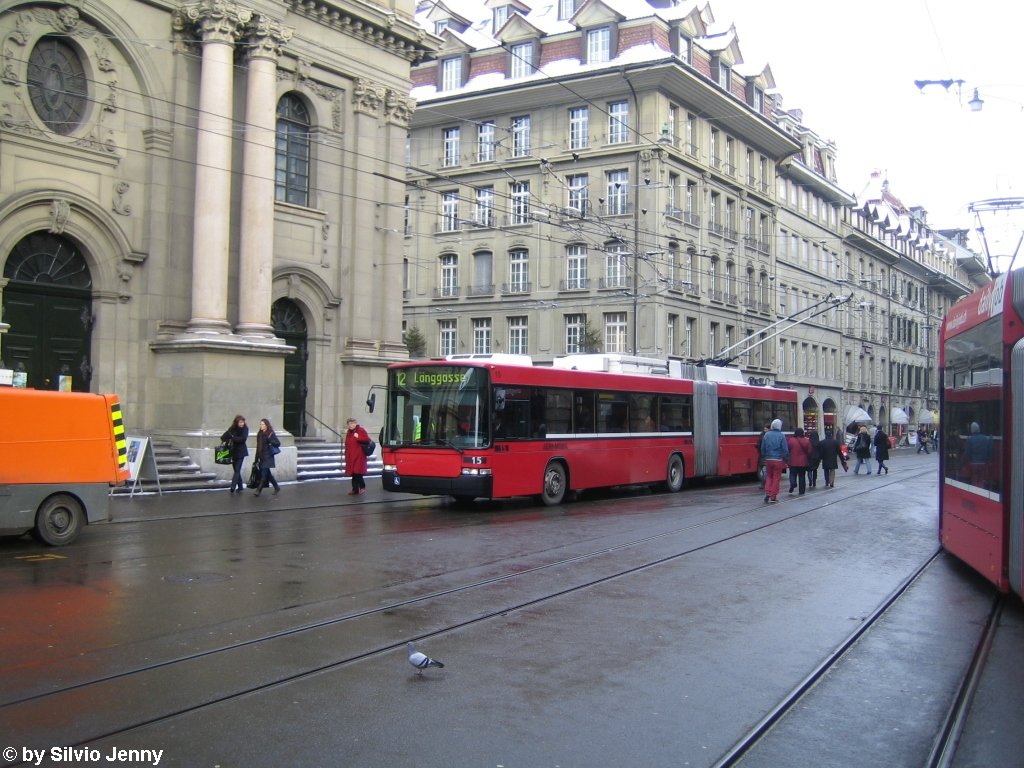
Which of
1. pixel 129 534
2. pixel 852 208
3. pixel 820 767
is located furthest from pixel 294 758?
pixel 852 208

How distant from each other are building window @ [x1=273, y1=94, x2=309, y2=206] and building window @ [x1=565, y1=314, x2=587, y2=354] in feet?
66.9

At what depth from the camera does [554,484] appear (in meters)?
→ 20.2

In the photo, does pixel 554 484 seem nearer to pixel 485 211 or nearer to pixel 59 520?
pixel 59 520

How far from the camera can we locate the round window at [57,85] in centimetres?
2164

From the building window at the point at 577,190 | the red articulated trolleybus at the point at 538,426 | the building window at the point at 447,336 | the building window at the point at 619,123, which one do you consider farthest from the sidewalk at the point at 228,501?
the building window at the point at 619,123

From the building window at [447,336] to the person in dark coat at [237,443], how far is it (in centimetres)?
2927

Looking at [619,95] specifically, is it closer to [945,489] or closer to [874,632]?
[945,489]

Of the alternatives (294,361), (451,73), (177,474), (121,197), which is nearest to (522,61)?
(451,73)

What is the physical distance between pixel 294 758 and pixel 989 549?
739cm

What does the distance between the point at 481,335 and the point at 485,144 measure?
9407mm

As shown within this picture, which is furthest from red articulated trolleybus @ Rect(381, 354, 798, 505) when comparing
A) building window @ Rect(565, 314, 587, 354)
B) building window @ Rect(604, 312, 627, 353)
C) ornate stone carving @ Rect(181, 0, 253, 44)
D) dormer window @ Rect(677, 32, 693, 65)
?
dormer window @ Rect(677, 32, 693, 65)

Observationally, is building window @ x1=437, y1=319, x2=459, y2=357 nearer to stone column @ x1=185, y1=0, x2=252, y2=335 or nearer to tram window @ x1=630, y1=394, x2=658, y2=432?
stone column @ x1=185, y1=0, x2=252, y2=335

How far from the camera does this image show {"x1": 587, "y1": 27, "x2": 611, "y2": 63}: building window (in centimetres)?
4584

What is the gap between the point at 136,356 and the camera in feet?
77.4
